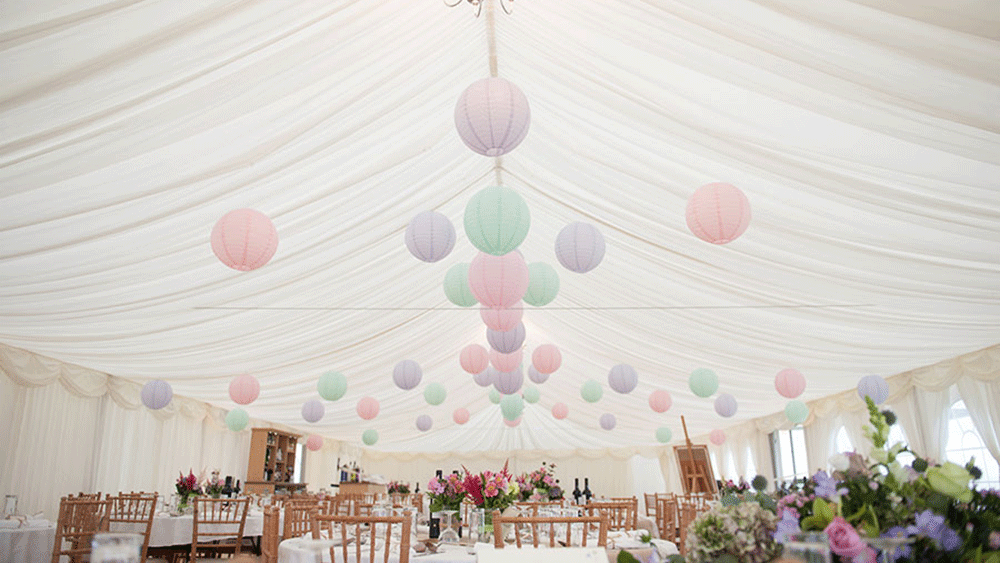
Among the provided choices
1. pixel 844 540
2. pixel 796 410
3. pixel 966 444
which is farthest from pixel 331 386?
pixel 966 444

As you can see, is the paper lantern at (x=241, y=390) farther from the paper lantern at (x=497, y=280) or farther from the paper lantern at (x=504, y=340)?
the paper lantern at (x=497, y=280)

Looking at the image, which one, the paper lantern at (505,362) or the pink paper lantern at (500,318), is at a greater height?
the pink paper lantern at (500,318)

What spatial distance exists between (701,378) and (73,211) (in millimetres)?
7236

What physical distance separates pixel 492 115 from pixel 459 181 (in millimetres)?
3790

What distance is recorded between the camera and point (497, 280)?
191 inches

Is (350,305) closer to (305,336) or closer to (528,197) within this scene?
(305,336)

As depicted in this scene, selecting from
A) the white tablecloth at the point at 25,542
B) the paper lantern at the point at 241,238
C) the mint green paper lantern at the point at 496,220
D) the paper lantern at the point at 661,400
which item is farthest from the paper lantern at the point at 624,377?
the white tablecloth at the point at 25,542

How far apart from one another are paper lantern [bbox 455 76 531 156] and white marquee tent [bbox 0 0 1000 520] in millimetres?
950

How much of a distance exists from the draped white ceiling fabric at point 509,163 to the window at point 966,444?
122cm

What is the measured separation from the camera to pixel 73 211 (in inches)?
177

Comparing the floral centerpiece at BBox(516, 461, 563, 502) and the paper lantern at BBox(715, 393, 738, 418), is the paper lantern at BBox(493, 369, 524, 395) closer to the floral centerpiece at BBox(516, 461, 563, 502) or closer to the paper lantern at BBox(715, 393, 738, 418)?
the floral centerpiece at BBox(516, 461, 563, 502)

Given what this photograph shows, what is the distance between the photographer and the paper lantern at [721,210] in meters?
4.18

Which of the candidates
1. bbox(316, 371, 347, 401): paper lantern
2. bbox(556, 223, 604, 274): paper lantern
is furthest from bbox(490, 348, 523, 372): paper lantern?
bbox(556, 223, 604, 274): paper lantern

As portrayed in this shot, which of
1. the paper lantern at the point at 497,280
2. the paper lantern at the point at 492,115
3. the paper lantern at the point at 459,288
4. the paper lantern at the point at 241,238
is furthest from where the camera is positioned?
the paper lantern at the point at 459,288
